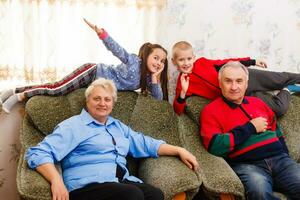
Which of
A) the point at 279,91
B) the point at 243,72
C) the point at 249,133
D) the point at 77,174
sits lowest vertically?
the point at 77,174

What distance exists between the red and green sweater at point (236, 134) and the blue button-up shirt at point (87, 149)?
321 mm

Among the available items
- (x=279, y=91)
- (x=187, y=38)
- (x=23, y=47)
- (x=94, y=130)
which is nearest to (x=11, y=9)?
(x=23, y=47)

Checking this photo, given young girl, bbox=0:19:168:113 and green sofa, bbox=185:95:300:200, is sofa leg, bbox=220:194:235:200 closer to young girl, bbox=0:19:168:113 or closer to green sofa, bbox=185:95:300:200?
green sofa, bbox=185:95:300:200

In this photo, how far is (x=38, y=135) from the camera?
2.13 m

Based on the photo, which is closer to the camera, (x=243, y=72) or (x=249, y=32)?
(x=243, y=72)

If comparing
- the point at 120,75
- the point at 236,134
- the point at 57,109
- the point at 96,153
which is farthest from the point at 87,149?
the point at 236,134

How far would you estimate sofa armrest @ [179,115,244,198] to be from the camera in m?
1.88

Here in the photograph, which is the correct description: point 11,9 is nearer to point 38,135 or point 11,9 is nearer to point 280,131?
point 38,135

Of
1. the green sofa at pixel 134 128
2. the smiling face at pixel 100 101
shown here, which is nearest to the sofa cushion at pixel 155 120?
the green sofa at pixel 134 128

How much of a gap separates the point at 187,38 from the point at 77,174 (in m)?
1.36

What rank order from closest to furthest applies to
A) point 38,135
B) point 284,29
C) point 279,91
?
point 38,135, point 279,91, point 284,29

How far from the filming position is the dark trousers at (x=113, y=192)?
1.72m

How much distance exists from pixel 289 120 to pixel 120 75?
1182 millimetres

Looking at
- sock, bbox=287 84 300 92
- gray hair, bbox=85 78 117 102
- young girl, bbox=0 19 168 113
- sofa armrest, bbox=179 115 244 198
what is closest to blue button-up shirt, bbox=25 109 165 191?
gray hair, bbox=85 78 117 102
